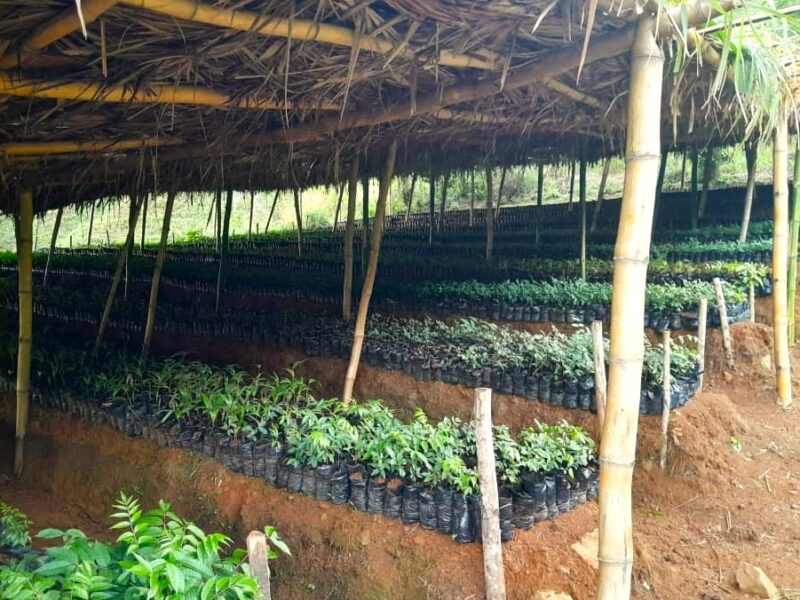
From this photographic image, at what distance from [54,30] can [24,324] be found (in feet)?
15.9

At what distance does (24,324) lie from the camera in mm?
6449

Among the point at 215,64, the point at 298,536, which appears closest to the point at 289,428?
the point at 298,536

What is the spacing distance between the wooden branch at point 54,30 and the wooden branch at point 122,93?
0.22 meters

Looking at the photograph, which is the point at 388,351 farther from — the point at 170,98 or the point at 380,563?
the point at 170,98

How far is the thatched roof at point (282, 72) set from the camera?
2898 mm

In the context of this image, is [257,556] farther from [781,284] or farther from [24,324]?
[781,284]

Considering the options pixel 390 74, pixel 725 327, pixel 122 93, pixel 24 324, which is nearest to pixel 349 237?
pixel 24 324

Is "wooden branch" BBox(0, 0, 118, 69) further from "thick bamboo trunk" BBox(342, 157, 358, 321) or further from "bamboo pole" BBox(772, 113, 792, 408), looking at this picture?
"bamboo pole" BBox(772, 113, 792, 408)

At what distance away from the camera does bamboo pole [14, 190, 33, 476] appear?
255 inches

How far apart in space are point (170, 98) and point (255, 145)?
2.00 metres

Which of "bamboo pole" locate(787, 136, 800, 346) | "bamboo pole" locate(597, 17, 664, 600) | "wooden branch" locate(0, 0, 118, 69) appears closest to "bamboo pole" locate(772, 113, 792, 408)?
"bamboo pole" locate(787, 136, 800, 346)

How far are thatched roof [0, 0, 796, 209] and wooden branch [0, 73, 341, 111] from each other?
0.5 inches

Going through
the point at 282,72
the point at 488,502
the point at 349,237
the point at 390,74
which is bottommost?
the point at 488,502

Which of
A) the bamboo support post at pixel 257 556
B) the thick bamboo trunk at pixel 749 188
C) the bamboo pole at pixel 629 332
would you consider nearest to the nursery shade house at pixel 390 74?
the bamboo pole at pixel 629 332
